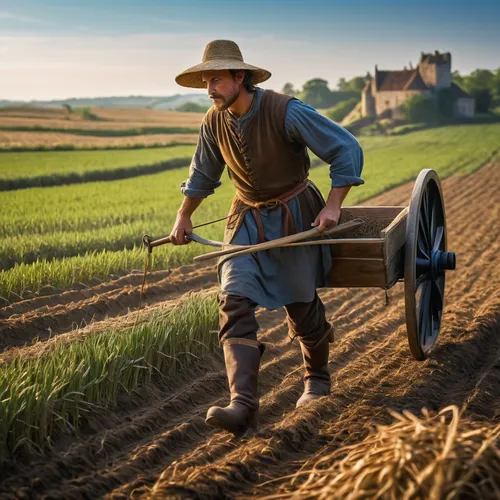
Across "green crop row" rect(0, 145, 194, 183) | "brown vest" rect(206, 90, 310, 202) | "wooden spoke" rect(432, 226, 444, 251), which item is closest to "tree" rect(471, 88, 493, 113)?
"green crop row" rect(0, 145, 194, 183)

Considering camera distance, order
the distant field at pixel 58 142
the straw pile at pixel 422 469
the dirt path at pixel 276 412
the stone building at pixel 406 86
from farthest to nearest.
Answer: the stone building at pixel 406 86
the distant field at pixel 58 142
the dirt path at pixel 276 412
the straw pile at pixel 422 469

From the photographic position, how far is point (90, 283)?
325 inches

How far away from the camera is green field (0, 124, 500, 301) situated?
8367 mm

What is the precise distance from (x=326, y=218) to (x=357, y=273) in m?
0.49

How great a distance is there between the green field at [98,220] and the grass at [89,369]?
8.31 feet

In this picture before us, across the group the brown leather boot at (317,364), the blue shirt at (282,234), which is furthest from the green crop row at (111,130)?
the blue shirt at (282,234)

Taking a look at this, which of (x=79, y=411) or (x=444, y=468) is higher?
(x=444, y=468)

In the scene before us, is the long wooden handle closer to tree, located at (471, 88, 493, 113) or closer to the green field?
the green field

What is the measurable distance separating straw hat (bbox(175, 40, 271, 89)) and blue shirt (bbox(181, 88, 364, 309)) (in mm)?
118

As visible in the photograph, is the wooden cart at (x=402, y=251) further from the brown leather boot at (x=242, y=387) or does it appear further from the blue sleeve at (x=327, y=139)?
the brown leather boot at (x=242, y=387)

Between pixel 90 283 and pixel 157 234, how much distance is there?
10.1 feet

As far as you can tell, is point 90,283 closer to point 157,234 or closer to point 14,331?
point 14,331

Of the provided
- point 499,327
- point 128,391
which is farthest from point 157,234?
point 128,391

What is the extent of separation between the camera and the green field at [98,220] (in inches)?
329
